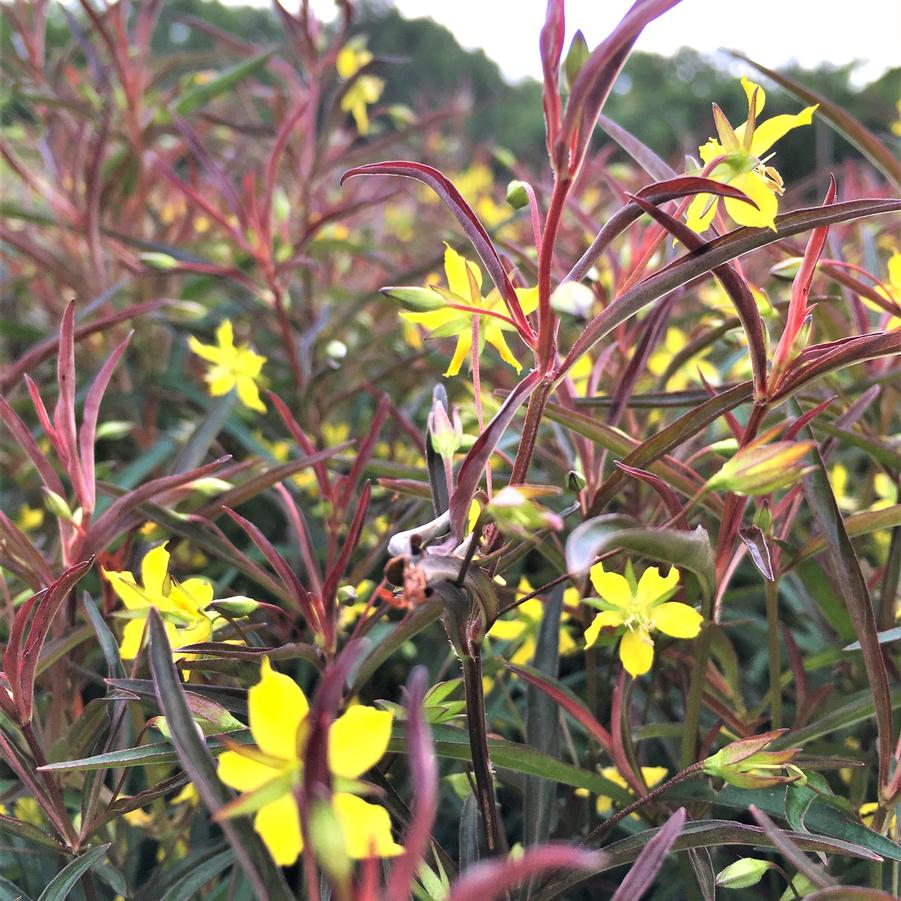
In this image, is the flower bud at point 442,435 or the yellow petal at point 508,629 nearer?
the flower bud at point 442,435

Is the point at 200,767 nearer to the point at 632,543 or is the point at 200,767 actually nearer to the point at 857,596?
the point at 632,543

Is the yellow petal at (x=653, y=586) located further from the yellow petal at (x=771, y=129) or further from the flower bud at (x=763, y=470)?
the yellow petal at (x=771, y=129)

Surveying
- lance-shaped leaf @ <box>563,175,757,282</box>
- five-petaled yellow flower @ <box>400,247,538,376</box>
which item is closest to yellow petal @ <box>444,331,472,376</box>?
five-petaled yellow flower @ <box>400,247,538,376</box>

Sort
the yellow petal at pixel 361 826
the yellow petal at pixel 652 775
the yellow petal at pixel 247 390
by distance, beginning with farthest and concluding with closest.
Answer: the yellow petal at pixel 247 390, the yellow petal at pixel 652 775, the yellow petal at pixel 361 826

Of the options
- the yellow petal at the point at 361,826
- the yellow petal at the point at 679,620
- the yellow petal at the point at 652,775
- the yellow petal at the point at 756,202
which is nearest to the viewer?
the yellow petal at the point at 361,826

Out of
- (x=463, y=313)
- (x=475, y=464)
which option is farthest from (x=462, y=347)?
(x=475, y=464)

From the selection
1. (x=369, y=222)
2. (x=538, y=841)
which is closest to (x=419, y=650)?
(x=538, y=841)

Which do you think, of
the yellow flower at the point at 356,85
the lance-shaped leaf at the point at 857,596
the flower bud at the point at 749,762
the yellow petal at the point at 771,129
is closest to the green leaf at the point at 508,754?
the flower bud at the point at 749,762
